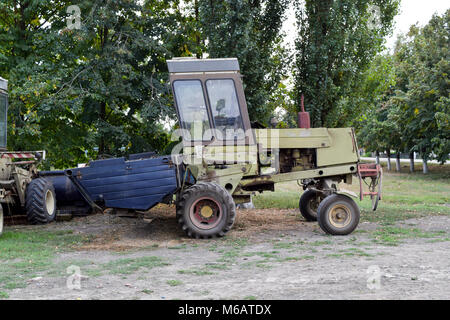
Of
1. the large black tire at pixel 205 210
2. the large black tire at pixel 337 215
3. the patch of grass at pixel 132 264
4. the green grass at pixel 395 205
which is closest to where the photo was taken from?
the patch of grass at pixel 132 264

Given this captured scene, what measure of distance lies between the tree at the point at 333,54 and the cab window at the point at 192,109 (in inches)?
262

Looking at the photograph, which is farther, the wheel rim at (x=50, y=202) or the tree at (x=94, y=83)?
the tree at (x=94, y=83)

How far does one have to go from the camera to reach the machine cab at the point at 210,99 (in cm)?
1039

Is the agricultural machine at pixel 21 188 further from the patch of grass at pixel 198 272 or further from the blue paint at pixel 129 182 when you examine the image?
the patch of grass at pixel 198 272

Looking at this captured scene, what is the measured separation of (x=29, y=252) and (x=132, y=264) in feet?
7.09

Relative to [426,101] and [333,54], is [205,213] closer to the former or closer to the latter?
[333,54]

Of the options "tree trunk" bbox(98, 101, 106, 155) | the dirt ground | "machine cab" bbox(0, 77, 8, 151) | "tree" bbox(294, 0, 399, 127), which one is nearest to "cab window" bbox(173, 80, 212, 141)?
the dirt ground

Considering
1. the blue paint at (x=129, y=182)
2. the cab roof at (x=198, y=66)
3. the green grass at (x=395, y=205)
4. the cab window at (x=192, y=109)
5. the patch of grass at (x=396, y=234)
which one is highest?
the cab roof at (x=198, y=66)

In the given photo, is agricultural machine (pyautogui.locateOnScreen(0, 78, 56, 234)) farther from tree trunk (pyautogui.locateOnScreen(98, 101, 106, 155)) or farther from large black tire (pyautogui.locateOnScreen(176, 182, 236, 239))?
tree trunk (pyautogui.locateOnScreen(98, 101, 106, 155))

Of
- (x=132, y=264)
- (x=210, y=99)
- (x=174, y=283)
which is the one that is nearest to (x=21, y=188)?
(x=210, y=99)

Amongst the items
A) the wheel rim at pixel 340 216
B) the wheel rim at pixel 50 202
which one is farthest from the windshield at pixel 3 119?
the wheel rim at pixel 340 216
